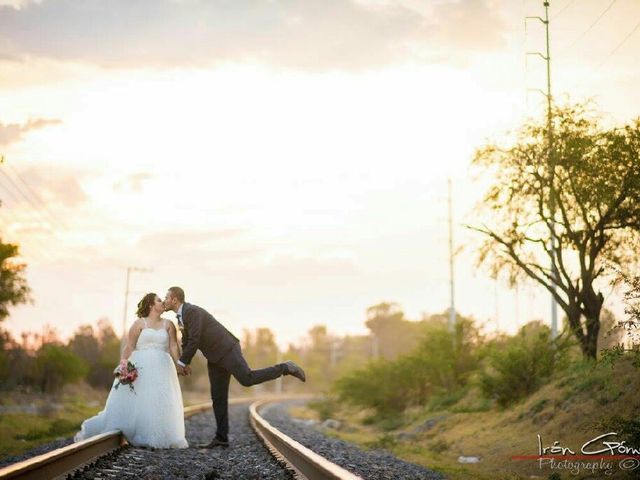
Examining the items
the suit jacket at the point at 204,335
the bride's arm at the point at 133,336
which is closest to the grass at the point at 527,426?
the suit jacket at the point at 204,335

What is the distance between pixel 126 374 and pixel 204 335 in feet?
3.90

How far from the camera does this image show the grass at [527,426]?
13.3 metres

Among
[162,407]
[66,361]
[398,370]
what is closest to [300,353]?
[66,361]

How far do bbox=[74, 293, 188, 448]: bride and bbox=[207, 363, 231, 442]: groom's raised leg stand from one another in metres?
0.53

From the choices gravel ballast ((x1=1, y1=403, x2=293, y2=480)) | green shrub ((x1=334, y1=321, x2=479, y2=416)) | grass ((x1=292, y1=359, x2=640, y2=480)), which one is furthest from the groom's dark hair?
green shrub ((x1=334, y1=321, x2=479, y2=416))

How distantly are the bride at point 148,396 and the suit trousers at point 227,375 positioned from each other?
1.87 ft

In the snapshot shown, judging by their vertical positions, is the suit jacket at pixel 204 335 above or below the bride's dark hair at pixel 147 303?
below

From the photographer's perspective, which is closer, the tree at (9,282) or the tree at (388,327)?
the tree at (9,282)

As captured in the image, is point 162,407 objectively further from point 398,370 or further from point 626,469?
point 398,370

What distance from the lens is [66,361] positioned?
1891 inches

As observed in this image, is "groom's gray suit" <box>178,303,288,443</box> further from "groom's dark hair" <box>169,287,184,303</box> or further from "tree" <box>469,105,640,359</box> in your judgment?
"tree" <box>469,105,640,359</box>

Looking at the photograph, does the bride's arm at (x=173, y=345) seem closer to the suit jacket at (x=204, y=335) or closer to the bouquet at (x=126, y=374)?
the suit jacket at (x=204, y=335)

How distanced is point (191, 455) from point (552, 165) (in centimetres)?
1401

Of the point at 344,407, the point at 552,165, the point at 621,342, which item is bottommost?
the point at 344,407
